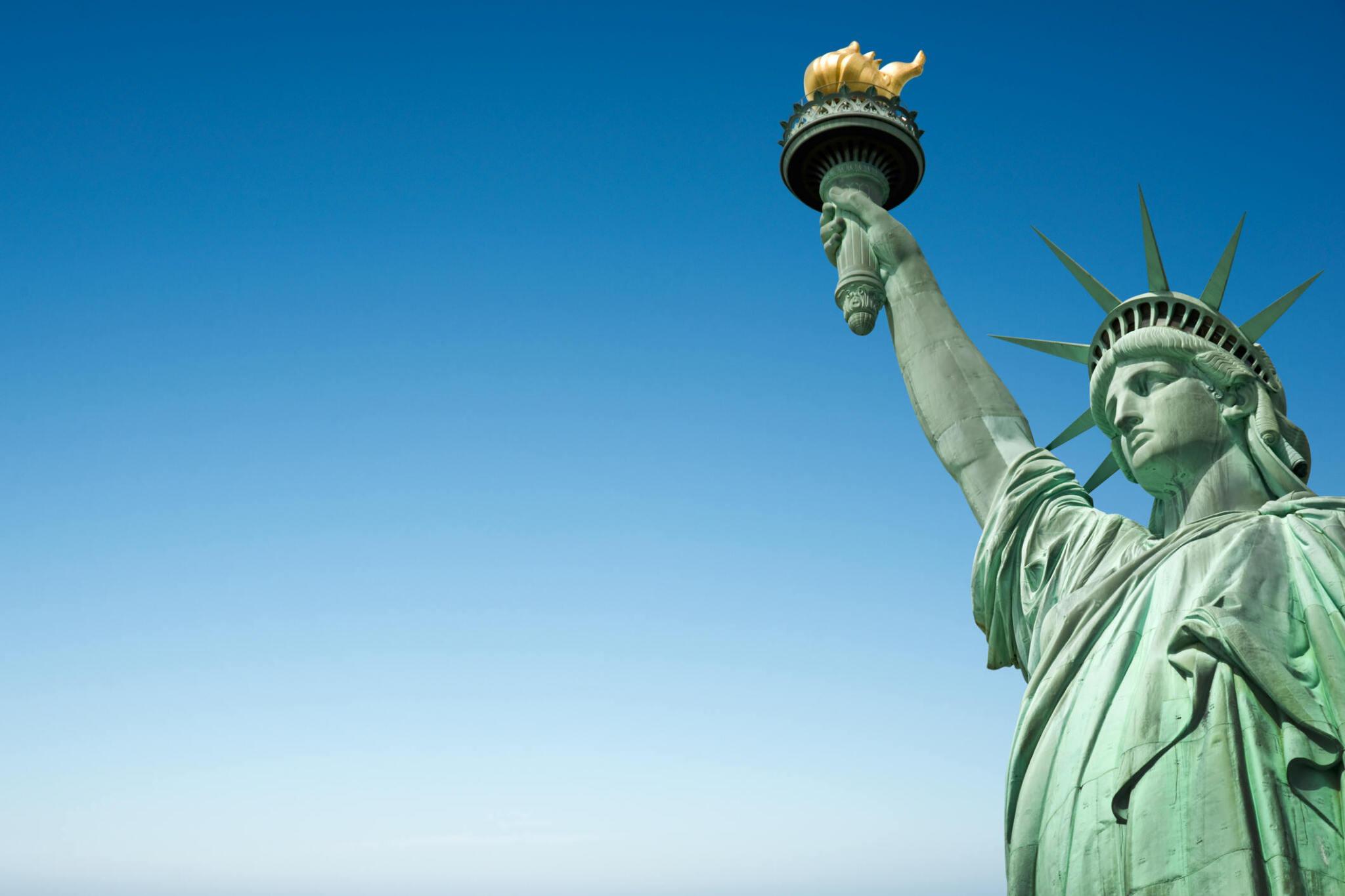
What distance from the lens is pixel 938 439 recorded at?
32.5ft

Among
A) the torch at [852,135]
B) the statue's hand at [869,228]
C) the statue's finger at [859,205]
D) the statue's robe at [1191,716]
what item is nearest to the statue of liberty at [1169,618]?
the statue's robe at [1191,716]

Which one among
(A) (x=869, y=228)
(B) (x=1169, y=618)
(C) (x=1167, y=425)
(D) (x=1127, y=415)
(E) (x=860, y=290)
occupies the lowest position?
(B) (x=1169, y=618)

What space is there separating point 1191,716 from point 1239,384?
2377mm

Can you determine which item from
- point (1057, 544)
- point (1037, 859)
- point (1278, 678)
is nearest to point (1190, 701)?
point (1278, 678)

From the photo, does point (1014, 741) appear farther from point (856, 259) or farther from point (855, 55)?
point (855, 55)

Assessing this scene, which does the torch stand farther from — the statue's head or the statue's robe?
the statue's robe

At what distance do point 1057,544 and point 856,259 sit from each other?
11.2 ft

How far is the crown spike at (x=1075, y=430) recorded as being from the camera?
9320mm

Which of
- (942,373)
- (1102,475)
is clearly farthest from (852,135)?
(1102,475)

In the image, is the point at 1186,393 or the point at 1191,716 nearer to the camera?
the point at 1191,716

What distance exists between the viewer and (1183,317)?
814cm

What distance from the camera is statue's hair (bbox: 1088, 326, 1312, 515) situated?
7711mm

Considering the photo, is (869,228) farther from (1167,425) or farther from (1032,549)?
(1167,425)

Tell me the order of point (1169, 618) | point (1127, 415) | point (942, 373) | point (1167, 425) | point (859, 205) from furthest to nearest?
point (859, 205)
point (942, 373)
point (1127, 415)
point (1167, 425)
point (1169, 618)
